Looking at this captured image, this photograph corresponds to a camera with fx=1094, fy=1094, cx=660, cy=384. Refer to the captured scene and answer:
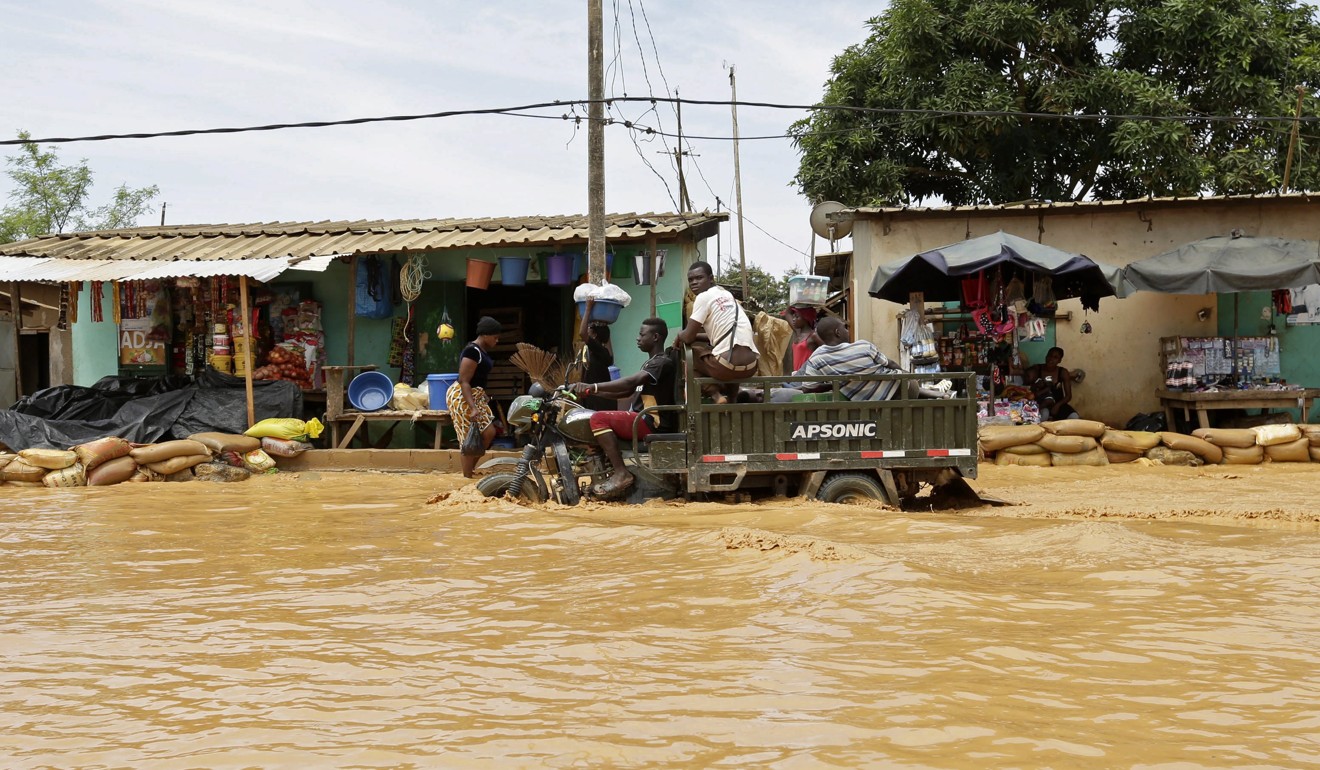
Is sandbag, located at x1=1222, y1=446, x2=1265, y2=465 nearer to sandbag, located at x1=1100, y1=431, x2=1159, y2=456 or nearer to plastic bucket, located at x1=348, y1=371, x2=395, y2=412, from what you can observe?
sandbag, located at x1=1100, y1=431, x2=1159, y2=456

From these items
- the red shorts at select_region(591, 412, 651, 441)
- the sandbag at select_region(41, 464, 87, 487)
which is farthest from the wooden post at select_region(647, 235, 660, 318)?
the sandbag at select_region(41, 464, 87, 487)

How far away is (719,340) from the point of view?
7379mm

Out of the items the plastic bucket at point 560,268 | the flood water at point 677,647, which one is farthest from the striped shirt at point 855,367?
the plastic bucket at point 560,268

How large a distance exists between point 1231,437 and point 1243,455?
21cm

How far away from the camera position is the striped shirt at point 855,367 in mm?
7473

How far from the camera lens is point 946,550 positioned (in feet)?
19.0

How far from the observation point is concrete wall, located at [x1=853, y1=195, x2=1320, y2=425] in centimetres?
1320

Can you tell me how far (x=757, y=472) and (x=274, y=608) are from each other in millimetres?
3446

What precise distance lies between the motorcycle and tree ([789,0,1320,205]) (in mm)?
12836

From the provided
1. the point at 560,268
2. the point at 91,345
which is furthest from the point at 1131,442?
the point at 91,345

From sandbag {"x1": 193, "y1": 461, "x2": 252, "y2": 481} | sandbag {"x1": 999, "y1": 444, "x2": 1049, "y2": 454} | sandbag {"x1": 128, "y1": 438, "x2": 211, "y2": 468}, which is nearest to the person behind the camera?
sandbag {"x1": 128, "y1": 438, "x2": 211, "y2": 468}

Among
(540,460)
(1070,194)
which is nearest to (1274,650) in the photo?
(540,460)

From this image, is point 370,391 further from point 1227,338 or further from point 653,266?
point 1227,338

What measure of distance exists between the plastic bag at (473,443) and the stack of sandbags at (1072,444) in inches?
228
